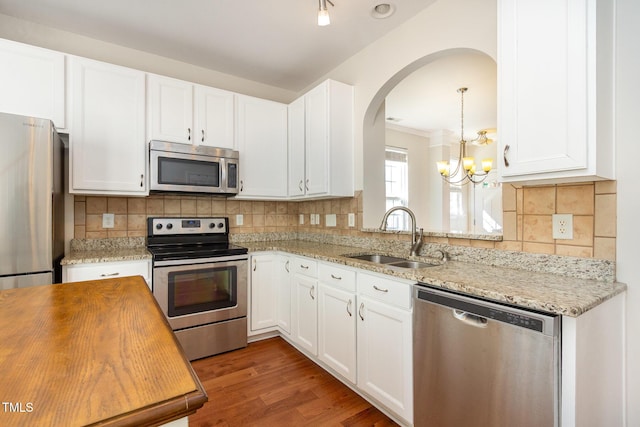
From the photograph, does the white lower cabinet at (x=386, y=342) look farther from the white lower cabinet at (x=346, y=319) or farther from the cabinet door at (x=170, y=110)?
the cabinet door at (x=170, y=110)

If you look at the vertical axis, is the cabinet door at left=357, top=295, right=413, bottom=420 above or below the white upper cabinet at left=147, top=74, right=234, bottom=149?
below

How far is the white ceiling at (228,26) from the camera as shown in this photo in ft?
6.97

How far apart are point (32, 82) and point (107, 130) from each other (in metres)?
0.49

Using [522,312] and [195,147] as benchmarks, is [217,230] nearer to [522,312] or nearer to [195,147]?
[195,147]

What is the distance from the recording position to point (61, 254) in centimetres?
226

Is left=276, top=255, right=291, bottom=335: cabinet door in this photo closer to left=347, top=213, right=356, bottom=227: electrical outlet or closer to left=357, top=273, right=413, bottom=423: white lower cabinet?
left=347, top=213, right=356, bottom=227: electrical outlet

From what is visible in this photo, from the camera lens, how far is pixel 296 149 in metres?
3.11

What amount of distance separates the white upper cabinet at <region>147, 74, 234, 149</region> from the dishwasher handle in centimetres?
236

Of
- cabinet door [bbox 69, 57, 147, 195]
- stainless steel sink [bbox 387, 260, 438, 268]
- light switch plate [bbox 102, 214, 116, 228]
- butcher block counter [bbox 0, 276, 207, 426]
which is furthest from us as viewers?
light switch plate [bbox 102, 214, 116, 228]

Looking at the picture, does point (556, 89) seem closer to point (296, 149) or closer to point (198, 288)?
point (296, 149)

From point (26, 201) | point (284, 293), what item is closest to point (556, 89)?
point (284, 293)

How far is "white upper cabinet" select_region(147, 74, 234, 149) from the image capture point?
8.34 ft

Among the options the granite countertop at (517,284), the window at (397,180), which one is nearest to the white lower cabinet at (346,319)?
the granite countertop at (517,284)

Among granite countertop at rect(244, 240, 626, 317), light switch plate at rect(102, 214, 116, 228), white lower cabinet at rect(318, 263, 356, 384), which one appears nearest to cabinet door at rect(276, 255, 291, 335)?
white lower cabinet at rect(318, 263, 356, 384)
